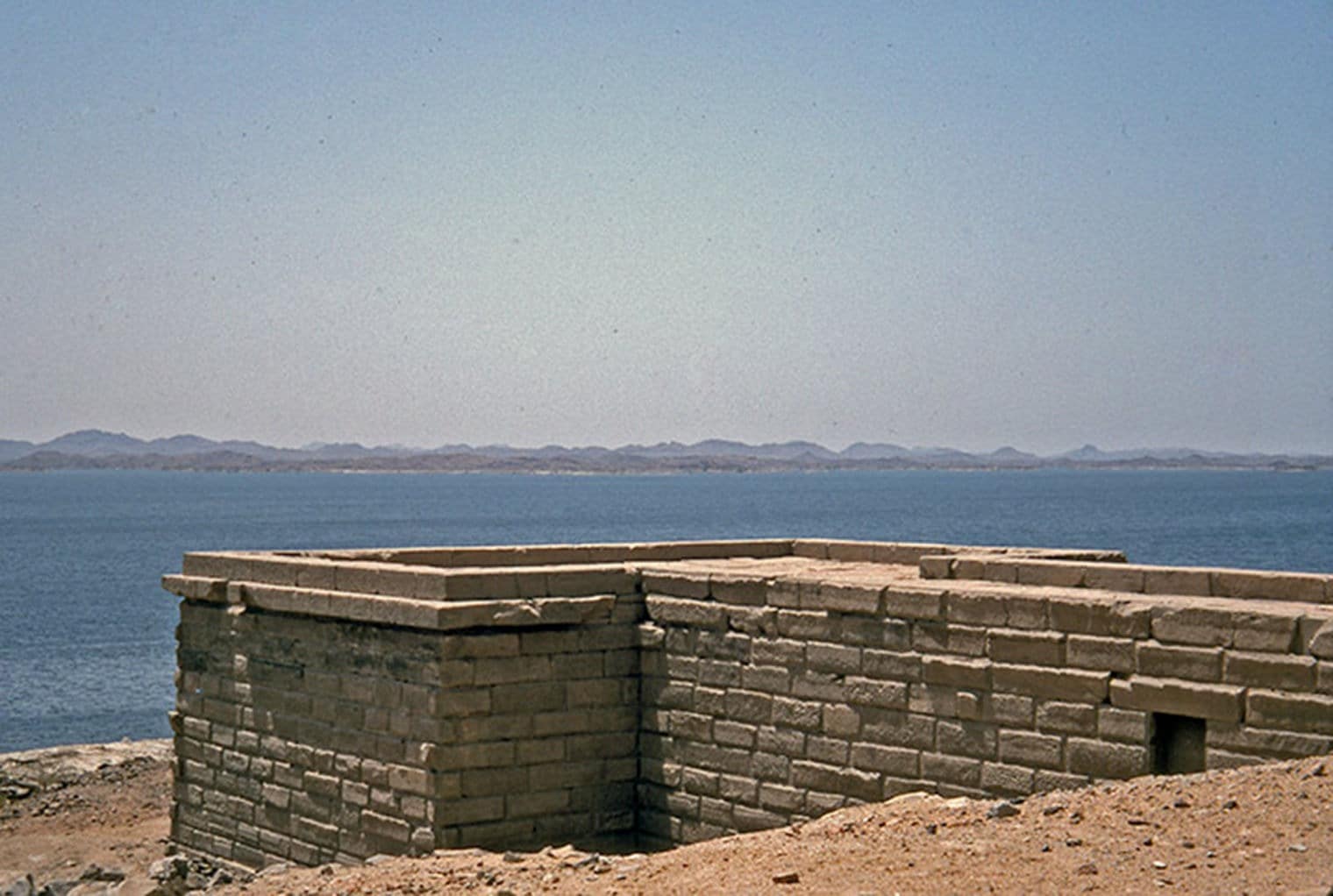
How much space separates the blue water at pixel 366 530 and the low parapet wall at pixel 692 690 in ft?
62.8

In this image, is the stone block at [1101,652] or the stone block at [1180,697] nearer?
the stone block at [1180,697]

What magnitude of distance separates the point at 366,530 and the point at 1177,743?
314ft

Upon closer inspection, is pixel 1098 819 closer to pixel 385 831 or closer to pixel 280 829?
pixel 385 831

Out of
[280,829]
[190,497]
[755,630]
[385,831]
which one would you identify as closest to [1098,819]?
[755,630]

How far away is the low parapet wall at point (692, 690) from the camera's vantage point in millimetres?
11688

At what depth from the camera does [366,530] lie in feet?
343

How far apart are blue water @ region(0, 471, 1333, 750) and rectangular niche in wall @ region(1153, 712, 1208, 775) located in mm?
25597

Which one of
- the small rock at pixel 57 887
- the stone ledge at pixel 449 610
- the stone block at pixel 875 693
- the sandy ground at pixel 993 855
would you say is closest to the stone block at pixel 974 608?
the stone block at pixel 875 693

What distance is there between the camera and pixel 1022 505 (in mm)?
142625

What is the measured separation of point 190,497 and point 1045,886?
555ft

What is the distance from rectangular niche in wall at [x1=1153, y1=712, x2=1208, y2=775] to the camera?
1141 centimetres

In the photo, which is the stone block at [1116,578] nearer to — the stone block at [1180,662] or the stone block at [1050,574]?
the stone block at [1050,574]

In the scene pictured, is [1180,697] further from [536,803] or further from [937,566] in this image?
[536,803]

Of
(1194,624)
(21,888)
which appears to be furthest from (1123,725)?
(21,888)
